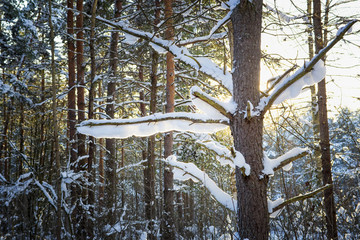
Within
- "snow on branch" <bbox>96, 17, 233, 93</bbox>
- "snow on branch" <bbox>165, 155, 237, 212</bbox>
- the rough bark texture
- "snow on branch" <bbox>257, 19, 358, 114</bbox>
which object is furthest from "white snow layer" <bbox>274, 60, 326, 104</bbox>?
"snow on branch" <bbox>165, 155, 237, 212</bbox>

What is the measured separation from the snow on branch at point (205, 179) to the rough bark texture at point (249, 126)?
0.28m

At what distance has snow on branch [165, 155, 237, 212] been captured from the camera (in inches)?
112

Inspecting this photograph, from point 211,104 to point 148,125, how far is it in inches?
32.6

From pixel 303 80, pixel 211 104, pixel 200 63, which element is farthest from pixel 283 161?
pixel 200 63

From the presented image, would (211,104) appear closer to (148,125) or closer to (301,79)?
(148,125)

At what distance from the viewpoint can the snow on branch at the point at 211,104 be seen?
2584 millimetres

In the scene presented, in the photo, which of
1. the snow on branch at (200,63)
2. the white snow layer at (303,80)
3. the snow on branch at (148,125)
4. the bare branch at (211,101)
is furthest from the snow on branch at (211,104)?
the white snow layer at (303,80)

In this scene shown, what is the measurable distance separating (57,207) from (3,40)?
10543 mm

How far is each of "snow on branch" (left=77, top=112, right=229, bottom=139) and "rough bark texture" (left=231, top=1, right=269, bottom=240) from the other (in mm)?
344

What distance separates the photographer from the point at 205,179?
10.1ft

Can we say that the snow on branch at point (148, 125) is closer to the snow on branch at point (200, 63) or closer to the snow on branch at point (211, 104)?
the snow on branch at point (211, 104)

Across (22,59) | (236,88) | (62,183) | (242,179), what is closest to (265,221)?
(242,179)

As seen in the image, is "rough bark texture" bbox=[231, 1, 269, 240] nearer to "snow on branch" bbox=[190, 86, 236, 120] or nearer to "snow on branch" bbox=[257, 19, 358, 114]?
"snow on branch" bbox=[190, 86, 236, 120]

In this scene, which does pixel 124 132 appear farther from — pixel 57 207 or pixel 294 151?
pixel 294 151
